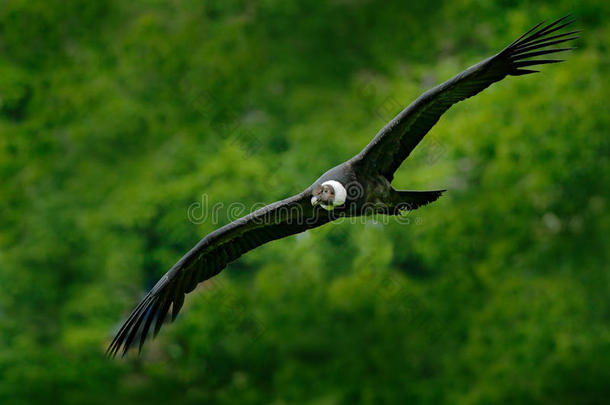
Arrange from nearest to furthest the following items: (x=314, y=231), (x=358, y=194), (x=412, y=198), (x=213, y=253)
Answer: (x=358, y=194), (x=412, y=198), (x=213, y=253), (x=314, y=231)

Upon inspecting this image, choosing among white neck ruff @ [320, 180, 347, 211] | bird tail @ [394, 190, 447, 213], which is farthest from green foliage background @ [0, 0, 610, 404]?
white neck ruff @ [320, 180, 347, 211]

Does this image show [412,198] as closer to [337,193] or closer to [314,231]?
[337,193]

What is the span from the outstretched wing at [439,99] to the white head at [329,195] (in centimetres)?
32

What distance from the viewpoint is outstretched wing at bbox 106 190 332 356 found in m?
7.17

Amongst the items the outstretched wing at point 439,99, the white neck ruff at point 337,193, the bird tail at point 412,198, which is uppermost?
the outstretched wing at point 439,99

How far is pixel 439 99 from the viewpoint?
6363 millimetres

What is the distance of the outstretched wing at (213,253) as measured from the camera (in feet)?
23.5

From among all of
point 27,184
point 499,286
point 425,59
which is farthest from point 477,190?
point 27,184

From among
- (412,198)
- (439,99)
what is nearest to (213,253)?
(412,198)

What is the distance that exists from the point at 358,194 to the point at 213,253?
1707 mm

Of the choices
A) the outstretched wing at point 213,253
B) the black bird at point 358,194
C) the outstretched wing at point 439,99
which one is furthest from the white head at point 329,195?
the outstretched wing at point 213,253

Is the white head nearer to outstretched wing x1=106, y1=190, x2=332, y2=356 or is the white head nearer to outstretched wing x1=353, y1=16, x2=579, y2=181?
outstretched wing x1=353, y1=16, x2=579, y2=181

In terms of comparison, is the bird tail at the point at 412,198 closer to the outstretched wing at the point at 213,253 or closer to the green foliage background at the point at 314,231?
the outstretched wing at the point at 213,253

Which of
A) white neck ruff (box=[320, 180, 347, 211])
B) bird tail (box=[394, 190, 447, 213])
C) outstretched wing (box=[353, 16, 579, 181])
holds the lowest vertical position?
bird tail (box=[394, 190, 447, 213])
